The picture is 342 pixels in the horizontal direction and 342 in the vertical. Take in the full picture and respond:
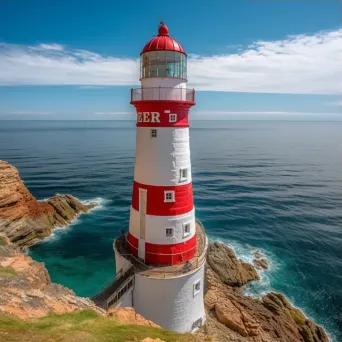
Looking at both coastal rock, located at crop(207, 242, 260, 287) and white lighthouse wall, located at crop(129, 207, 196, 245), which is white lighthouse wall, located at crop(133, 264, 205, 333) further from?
coastal rock, located at crop(207, 242, 260, 287)

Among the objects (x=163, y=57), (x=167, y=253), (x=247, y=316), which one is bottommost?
(x=247, y=316)

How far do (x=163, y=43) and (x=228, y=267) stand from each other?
20.1 m

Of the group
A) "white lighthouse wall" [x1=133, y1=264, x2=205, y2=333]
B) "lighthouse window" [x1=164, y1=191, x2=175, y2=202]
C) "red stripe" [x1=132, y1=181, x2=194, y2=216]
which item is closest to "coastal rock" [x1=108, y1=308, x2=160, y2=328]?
"white lighthouse wall" [x1=133, y1=264, x2=205, y2=333]

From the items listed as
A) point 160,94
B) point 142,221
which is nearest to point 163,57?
point 160,94

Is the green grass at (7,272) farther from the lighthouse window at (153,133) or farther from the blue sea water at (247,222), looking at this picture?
the blue sea water at (247,222)

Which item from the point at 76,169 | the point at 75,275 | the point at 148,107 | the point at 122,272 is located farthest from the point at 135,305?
the point at 76,169

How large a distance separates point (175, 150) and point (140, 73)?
4604 mm

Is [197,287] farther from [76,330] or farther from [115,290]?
[76,330]

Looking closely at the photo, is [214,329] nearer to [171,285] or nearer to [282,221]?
[171,285]

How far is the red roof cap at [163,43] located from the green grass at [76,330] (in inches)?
491

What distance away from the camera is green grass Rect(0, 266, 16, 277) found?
38.8ft

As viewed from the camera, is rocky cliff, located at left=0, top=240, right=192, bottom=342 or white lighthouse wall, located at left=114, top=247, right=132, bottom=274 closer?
rocky cliff, located at left=0, top=240, right=192, bottom=342

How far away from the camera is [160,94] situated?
14773 mm

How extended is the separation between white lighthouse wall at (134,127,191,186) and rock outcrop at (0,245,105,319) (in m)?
6.49
